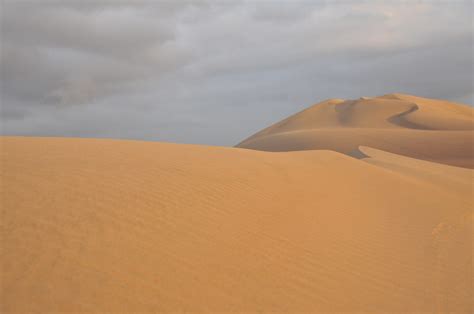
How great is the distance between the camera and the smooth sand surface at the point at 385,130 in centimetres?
3350

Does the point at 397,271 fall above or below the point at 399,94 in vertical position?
below

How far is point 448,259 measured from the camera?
24.6ft

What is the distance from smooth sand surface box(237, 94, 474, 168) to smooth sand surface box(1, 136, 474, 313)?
63.7ft

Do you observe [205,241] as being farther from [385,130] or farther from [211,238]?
[385,130]

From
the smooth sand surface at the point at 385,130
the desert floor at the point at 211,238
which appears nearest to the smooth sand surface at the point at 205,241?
the desert floor at the point at 211,238

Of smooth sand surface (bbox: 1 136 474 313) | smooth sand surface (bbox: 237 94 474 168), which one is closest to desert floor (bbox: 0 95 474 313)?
smooth sand surface (bbox: 1 136 474 313)

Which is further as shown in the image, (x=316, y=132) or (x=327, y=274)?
(x=316, y=132)

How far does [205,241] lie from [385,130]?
37814 millimetres

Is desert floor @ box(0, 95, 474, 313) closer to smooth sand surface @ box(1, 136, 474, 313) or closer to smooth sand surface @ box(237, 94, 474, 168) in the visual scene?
smooth sand surface @ box(1, 136, 474, 313)

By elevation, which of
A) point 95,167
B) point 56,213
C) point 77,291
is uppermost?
point 95,167

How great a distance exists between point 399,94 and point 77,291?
67948 millimetres

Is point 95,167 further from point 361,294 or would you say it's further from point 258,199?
point 361,294

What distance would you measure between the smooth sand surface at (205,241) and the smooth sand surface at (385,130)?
765 inches

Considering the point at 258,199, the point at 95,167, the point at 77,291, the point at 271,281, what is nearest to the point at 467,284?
the point at 271,281
